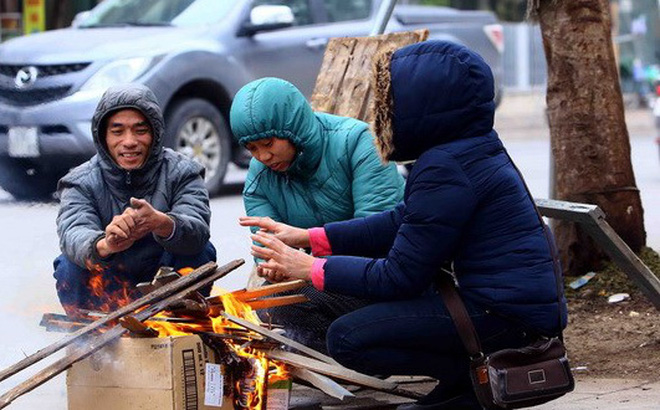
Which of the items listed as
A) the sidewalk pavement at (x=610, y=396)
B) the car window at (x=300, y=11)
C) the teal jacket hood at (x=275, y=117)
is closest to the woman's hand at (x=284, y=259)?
the teal jacket hood at (x=275, y=117)

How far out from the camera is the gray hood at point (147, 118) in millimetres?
5145

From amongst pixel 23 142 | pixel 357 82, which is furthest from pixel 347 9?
pixel 357 82

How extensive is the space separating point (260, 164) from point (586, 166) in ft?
6.79

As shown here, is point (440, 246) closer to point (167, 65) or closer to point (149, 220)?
point (149, 220)

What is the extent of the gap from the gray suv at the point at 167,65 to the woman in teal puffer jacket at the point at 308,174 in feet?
15.4

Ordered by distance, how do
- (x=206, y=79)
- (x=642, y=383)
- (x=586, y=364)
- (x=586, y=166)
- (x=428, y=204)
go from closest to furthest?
(x=428, y=204)
(x=642, y=383)
(x=586, y=364)
(x=586, y=166)
(x=206, y=79)

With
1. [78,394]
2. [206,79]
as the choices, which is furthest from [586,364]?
[206,79]

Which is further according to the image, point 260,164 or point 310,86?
point 310,86

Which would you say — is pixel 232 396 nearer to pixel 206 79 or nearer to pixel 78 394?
pixel 78 394

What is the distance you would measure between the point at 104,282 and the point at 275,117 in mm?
921

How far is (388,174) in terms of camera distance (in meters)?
5.20

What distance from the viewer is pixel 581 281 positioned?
22.2 feet

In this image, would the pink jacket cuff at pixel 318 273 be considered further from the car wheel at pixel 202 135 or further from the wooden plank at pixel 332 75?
the car wheel at pixel 202 135

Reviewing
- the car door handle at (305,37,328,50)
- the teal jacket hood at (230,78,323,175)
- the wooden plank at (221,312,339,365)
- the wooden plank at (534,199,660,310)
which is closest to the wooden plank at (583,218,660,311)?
the wooden plank at (534,199,660,310)
